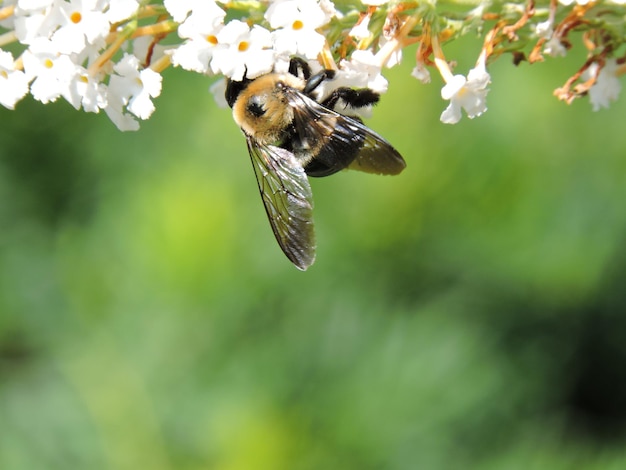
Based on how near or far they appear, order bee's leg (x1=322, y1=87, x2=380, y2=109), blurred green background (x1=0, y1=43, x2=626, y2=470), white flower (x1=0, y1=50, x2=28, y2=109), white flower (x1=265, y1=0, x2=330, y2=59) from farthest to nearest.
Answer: blurred green background (x1=0, y1=43, x2=626, y2=470) → bee's leg (x1=322, y1=87, x2=380, y2=109) → white flower (x1=0, y1=50, x2=28, y2=109) → white flower (x1=265, y1=0, x2=330, y2=59)

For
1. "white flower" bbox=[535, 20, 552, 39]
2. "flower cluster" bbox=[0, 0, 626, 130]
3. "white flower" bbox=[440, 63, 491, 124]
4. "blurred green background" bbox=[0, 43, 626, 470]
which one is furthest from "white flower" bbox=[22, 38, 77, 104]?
"blurred green background" bbox=[0, 43, 626, 470]

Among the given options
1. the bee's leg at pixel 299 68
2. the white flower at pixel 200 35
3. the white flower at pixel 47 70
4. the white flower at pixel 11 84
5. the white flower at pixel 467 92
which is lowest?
the white flower at pixel 467 92

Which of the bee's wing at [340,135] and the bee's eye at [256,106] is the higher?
the bee's eye at [256,106]

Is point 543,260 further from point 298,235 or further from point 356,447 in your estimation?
point 298,235

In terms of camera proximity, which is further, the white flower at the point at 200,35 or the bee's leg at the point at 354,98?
the bee's leg at the point at 354,98

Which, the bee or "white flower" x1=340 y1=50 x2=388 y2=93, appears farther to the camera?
the bee

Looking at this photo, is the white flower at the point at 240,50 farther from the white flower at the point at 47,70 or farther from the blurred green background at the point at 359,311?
the blurred green background at the point at 359,311

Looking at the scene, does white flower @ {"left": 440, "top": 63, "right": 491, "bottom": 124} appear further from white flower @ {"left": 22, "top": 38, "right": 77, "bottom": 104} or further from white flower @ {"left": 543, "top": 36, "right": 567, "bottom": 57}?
white flower @ {"left": 22, "top": 38, "right": 77, "bottom": 104}

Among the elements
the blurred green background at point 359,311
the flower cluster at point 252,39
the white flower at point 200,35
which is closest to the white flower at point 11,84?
the flower cluster at point 252,39
